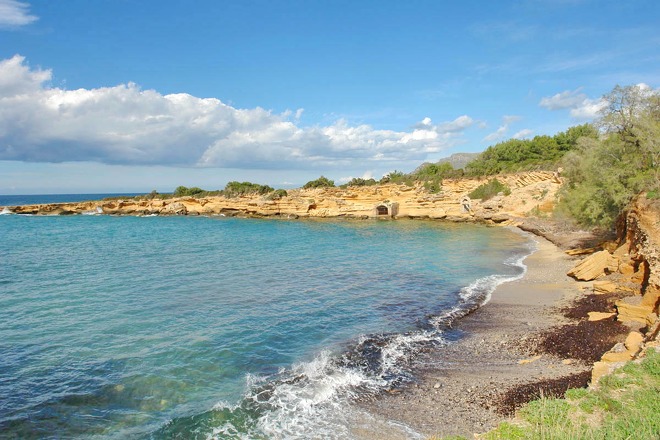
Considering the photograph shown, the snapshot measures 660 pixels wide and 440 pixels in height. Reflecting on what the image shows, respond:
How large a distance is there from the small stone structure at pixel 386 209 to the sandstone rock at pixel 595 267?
42803mm

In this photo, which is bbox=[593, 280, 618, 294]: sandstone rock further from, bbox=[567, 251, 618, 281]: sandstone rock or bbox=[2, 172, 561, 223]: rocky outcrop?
bbox=[2, 172, 561, 223]: rocky outcrop

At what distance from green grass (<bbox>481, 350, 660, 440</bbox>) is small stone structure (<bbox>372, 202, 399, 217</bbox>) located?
2212 inches

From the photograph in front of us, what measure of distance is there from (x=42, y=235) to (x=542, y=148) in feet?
286

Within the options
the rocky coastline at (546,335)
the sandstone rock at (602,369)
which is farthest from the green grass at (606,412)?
the rocky coastline at (546,335)

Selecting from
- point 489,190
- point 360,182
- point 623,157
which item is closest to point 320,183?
point 360,182

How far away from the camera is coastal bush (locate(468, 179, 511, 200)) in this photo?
67.2m

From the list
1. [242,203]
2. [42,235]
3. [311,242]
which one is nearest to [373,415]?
[311,242]

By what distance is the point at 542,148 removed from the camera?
85.2 metres

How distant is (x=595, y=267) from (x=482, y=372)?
13568 mm

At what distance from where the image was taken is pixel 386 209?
216ft

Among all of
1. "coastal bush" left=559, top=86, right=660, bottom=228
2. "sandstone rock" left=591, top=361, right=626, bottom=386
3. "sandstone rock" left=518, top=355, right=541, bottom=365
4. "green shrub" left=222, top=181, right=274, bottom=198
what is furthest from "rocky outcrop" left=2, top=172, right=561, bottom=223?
"sandstone rock" left=591, top=361, right=626, bottom=386

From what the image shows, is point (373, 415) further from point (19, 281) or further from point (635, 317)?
point (19, 281)

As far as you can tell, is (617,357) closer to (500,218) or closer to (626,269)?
(626,269)

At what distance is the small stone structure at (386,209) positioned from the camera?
212ft
